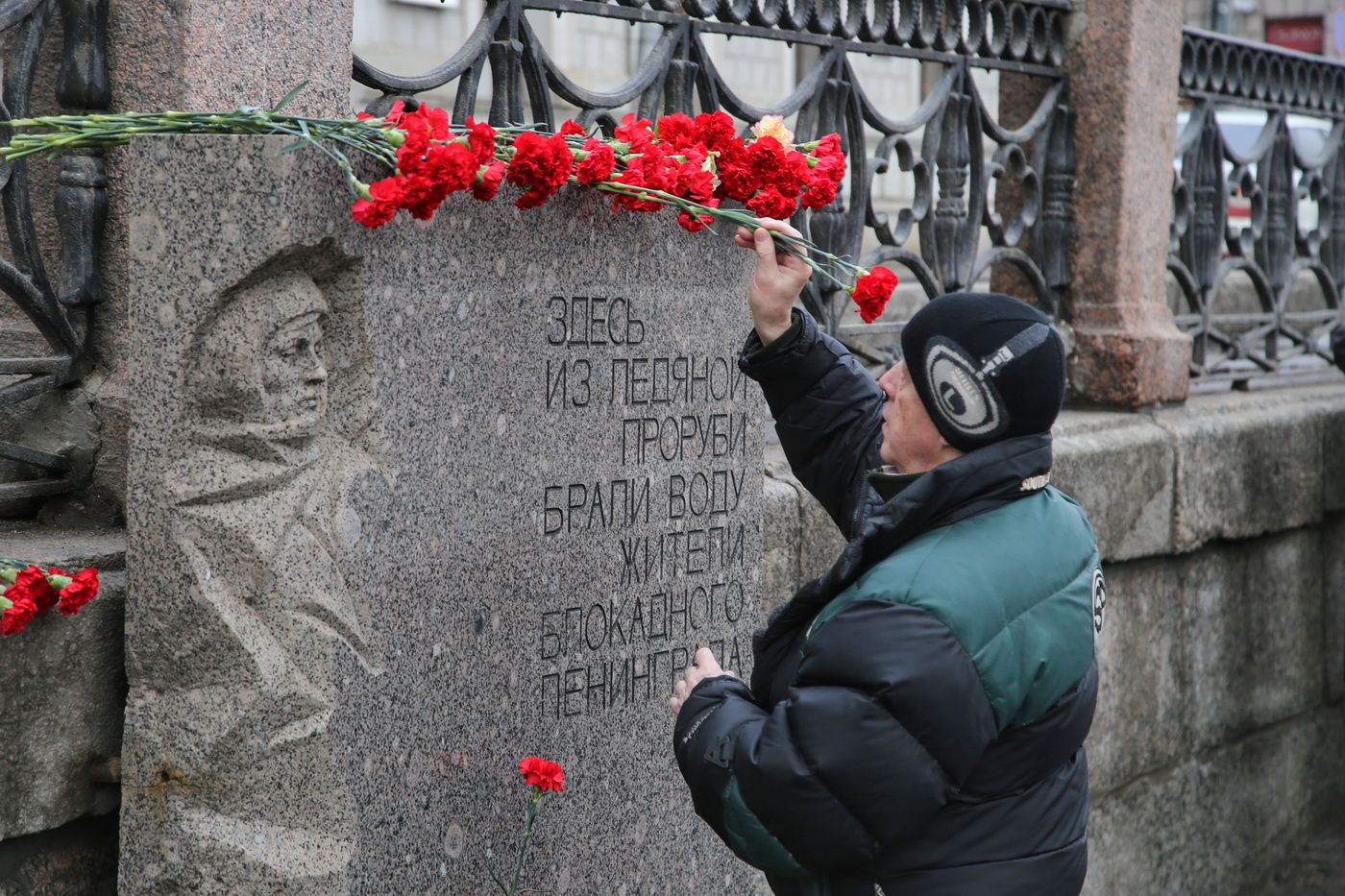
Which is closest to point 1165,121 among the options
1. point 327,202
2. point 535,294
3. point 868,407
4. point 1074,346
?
point 1074,346

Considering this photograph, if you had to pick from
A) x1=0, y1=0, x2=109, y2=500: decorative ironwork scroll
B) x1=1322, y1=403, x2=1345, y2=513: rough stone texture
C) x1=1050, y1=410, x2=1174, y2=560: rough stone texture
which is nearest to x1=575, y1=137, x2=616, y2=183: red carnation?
x1=0, y1=0, x2=109, y2=500: decorative ironwork scroll

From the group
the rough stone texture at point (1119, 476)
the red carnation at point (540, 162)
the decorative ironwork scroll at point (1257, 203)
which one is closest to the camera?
the red carnation at point (540, 162)

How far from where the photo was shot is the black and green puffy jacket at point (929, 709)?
2.00 meters

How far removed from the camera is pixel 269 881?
7.89ft

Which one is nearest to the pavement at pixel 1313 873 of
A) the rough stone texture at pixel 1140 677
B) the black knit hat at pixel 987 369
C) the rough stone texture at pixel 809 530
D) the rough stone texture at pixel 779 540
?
the rough stone texture at pixel 1140 677

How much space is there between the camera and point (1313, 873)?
19.9 ft

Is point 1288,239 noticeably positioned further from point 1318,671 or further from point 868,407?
point 868,407

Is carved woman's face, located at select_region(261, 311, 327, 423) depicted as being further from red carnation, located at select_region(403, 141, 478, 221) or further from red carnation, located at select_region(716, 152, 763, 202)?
red carnation, located at select_region(716, 152, 763, 202)

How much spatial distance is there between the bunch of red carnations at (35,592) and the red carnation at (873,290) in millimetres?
1414

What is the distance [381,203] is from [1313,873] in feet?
17.5

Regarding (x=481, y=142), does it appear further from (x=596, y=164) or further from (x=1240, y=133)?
(x=1240, y=133)

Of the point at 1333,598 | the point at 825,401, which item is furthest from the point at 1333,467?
the point at 825,401

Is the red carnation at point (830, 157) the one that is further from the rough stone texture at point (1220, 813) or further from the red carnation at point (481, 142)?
the rough stone texture at point (1220, 813)

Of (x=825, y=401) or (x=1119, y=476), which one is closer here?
(x=825, y=401)
